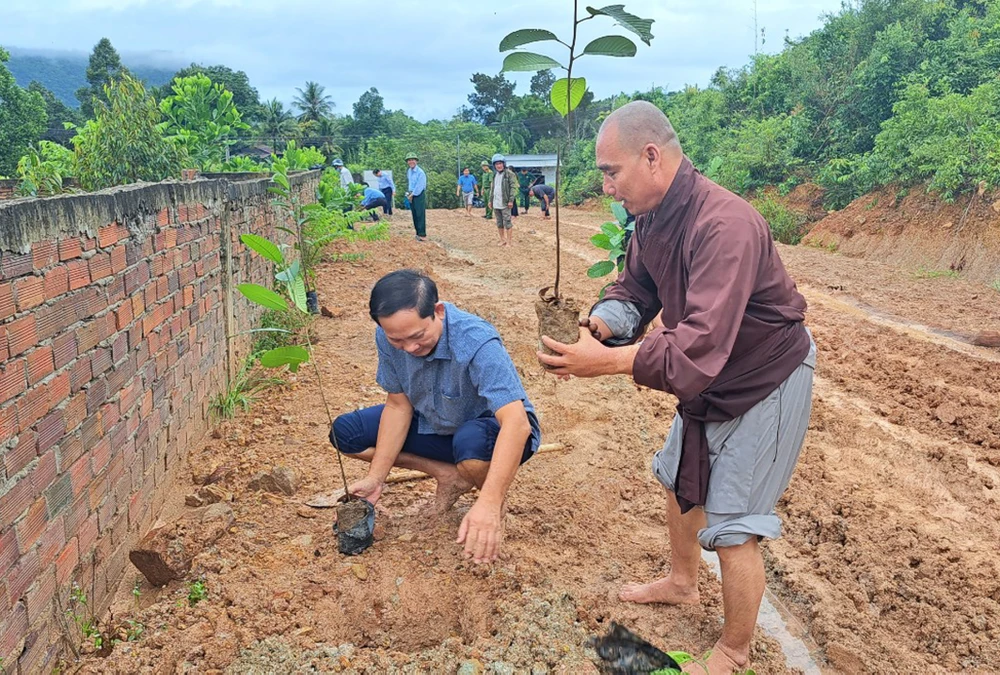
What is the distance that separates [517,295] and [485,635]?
6658mm

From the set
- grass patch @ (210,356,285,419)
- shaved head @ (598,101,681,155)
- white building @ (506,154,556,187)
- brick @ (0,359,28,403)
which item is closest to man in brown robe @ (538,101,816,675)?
shaved head @ (598,101,681,155)

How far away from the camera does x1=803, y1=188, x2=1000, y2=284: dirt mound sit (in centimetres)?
983

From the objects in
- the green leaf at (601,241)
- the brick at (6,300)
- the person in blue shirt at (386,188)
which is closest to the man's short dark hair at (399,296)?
the brick at (6,300)

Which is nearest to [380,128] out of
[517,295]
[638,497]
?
[517,295]

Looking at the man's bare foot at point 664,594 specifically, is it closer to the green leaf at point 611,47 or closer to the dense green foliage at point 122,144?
the green leaf at point 611,47

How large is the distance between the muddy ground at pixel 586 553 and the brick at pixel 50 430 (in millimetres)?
693

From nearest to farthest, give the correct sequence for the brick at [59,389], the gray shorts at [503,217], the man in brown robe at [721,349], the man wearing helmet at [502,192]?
the man in brown robe at [721,349] → the brick at [59,389] → the man wearing helmet at [502,192] → the gray shorts at [503,217]

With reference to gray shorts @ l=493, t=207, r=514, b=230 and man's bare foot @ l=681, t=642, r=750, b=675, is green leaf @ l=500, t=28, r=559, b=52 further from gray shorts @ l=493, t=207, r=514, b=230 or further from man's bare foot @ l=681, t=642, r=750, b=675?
gray shorts @ l=493, t=207, r=514, b=230

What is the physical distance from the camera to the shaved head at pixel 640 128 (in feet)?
7.05

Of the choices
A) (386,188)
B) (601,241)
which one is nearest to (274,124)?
(386,188)

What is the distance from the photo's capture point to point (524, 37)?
7.87 ft

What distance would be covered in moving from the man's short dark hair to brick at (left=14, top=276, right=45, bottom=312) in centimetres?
100

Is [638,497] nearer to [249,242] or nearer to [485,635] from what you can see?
[485,635]

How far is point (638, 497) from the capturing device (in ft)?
12.8
